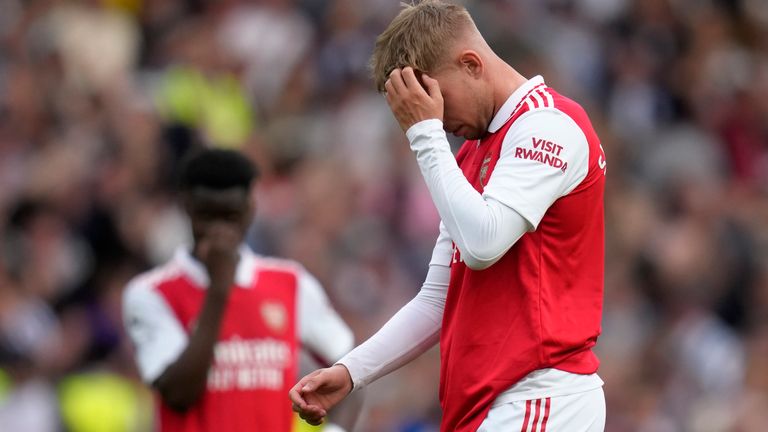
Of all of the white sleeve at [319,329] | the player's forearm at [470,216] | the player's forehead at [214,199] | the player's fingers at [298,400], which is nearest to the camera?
the player's forearm at [470,216]

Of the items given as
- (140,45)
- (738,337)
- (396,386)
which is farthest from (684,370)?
(140,45)

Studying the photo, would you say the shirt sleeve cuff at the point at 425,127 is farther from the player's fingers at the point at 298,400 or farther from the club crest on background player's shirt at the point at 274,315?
the club crest on background player's shirt at the point at 274,315

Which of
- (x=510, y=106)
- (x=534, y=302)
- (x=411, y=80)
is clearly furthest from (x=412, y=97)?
(x=534, y=302)

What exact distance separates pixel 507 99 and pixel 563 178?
0.34 meters

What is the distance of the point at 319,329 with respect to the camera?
19.6 ft

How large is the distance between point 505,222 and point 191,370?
189 centimetres

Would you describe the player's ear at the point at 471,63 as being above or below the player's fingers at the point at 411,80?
above

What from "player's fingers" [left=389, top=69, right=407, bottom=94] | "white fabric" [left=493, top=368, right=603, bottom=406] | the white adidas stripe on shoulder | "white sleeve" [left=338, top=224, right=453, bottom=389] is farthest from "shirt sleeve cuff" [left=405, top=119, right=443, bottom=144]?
"white fabric" [left=493, top=368, right=603, bottom=406]

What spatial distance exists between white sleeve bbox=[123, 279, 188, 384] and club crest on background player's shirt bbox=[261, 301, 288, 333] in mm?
335

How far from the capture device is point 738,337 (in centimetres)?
1030

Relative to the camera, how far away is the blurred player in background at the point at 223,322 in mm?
5582

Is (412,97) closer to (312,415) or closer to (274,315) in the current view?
(312,415)

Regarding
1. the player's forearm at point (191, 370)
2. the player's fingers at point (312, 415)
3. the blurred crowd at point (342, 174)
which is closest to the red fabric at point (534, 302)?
the player's fingers at point (312, 415)

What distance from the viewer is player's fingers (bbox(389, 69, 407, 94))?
422cm
